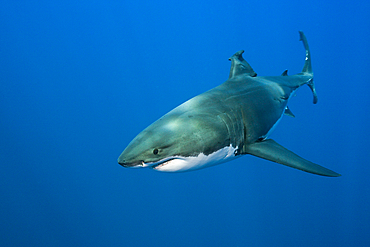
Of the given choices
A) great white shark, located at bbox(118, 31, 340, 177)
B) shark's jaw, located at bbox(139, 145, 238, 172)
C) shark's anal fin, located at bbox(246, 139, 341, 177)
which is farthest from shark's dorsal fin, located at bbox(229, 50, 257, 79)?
shark's jaw, located at bbox(139, 145, 238, 172)

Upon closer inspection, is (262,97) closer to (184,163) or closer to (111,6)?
(184,163)

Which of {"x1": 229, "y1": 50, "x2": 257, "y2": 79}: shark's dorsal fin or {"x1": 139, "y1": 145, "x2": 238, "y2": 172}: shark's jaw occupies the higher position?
{"x1": 229, "y1": 50, "x2": 257, "y2": 79}: shark's dorsal fin

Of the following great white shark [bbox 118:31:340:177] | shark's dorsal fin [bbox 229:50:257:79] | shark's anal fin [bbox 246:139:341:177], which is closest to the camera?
great white shark [bbox 118:31:340:177]

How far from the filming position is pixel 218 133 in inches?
91.9

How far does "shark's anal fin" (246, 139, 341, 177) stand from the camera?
2.24 meters

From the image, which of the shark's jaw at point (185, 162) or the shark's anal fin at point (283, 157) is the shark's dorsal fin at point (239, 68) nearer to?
the shark's anal fin at point (283, 157)

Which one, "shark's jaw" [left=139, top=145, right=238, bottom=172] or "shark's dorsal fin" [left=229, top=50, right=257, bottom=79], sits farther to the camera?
"shark's dorsal fin" [left=229, top=50, right=257, bottom=79]

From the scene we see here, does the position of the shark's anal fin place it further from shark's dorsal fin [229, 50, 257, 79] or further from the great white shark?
shark's dorsal fin [229, 50, 257, 79]

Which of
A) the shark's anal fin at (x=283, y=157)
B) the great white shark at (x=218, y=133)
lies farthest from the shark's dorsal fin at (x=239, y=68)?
the shark's anal fin at (x=283, y=157)

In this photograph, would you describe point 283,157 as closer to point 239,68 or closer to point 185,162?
point 185,162

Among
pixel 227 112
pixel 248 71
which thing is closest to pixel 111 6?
pixel 248 71

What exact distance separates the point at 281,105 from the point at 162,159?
7.17 ft

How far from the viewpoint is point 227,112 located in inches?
103

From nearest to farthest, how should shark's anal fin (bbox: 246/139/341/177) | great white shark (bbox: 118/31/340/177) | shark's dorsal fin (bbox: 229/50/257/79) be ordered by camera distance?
great white shark (bbox: 118/31/340/177)
shark's anal fin (bbox: 246/139/341/177)
shark's dorsal fin (bbox: 229/50/257/79)
